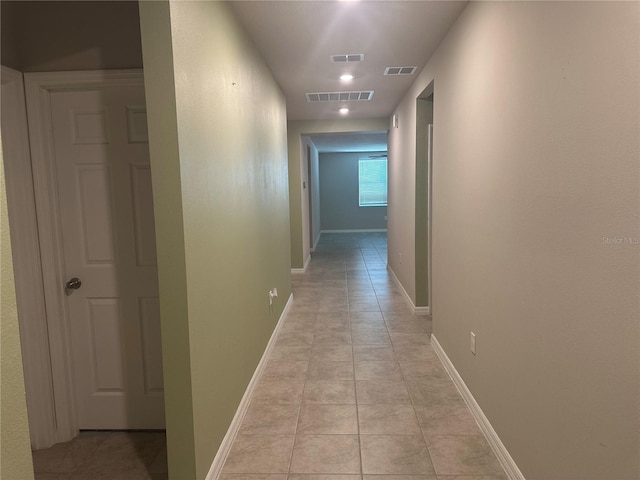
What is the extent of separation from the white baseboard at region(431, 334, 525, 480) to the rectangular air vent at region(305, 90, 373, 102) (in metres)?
3.11


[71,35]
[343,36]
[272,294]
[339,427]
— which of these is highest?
[343,36]

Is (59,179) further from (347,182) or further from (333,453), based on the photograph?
(347,182)

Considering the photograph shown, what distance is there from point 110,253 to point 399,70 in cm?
302

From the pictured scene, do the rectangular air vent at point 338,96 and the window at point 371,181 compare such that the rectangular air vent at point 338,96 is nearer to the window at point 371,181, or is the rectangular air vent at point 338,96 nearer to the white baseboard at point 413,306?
the white baseboard at point 413,306

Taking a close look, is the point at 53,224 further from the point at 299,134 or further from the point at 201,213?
the point at 299,134

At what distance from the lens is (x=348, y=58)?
11.5 ft

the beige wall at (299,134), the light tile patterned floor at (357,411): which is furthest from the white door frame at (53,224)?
the beige wall at (299,134)

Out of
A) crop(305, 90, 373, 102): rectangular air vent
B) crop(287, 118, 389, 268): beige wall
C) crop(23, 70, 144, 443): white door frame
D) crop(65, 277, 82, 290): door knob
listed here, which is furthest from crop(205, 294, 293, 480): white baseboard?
crop(287, 118, 389, 268): beige wall

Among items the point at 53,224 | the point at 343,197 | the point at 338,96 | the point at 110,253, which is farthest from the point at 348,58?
the point at 343,197

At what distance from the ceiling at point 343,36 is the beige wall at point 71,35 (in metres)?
0.66

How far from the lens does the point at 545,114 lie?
1.59 meters

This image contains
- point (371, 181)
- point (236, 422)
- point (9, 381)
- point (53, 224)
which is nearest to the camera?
point (9, 381)

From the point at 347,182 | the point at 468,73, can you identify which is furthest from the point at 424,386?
the point at 347,182

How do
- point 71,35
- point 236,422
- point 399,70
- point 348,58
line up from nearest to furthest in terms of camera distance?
1. point 71,35
2. point 236,422
3. point 348,58
4. point 399,70
